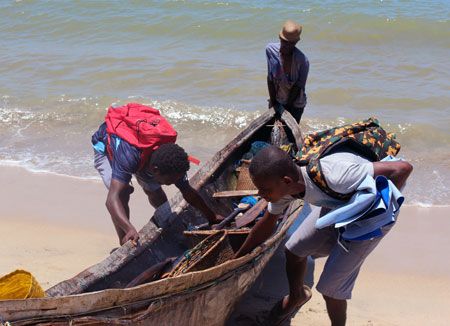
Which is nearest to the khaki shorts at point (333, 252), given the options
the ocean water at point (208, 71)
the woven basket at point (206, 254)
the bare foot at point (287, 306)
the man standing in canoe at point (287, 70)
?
the bare foot at point (287, 306)

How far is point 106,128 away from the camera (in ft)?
16.5

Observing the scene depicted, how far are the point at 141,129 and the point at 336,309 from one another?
1.64m

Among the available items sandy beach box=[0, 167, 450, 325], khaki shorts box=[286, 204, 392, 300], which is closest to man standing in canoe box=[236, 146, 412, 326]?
khaki shorts box=[286, 204, 392, 300]

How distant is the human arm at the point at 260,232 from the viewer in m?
4.06

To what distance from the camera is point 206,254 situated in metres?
4.42

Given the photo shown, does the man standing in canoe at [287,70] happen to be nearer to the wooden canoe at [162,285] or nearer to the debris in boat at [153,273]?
the wooden canoe at [162,285]

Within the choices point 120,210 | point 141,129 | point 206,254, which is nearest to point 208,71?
point 141,129

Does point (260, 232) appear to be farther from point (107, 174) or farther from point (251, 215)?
point (107, 174)

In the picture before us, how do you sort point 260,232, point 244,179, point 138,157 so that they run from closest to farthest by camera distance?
point 260,232, point 138,157, point 244,179

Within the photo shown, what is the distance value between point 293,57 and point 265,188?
274 cm

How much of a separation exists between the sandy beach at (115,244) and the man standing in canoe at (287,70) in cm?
140

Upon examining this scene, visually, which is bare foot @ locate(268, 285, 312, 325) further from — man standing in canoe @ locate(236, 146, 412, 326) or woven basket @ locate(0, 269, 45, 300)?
woven basket @ locate(0, 269, 45, 300)

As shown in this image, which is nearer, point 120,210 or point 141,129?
point 120,210

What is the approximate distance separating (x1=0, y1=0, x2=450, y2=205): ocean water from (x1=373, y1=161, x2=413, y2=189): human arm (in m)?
3.37
